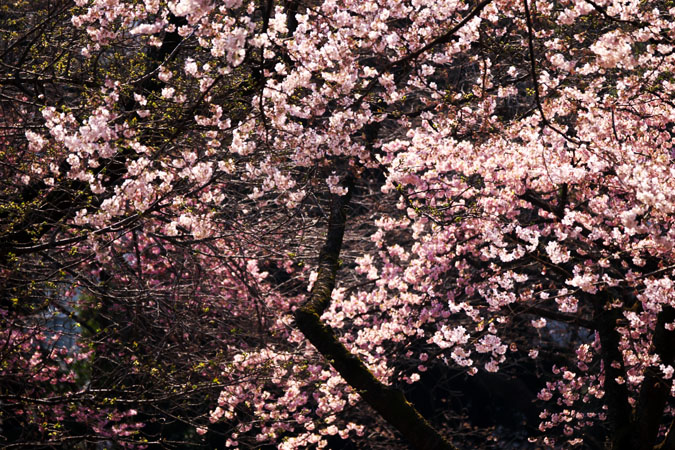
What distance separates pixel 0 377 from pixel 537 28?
6.58 meters

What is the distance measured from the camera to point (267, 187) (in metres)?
6.45

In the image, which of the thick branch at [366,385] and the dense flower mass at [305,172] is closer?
the dense flower mass at [305,172]

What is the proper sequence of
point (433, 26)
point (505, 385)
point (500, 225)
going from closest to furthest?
1. point (433, 26)
2. point (500, 225)
3. point (505, 385)

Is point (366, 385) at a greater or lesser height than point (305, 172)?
lesser

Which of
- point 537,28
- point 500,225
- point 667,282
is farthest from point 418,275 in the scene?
Answer: point 667,282

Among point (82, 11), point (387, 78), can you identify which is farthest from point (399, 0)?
point (82, 11)

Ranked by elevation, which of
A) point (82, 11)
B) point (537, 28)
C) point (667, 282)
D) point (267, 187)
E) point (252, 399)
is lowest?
point (667, 282)

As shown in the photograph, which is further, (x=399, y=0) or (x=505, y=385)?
(x=505, y=385)

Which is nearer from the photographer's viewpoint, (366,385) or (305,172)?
(305,172)

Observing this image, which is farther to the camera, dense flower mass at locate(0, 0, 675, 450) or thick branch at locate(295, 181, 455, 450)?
thick branch at locate(295, 181, 455, 450)

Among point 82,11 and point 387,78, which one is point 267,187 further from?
point 82,11

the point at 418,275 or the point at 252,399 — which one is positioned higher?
the point at 418,275

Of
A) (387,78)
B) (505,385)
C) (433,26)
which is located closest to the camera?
(387,78)

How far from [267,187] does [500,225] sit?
279 centimetres
